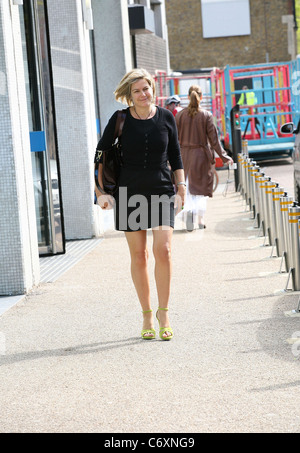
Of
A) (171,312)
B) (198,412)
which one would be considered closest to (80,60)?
(171,312)

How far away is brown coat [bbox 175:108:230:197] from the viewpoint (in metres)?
11.7

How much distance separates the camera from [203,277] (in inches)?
338

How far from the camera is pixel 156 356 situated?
5.69m

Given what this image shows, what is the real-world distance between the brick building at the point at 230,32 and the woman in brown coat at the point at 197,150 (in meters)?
40.1

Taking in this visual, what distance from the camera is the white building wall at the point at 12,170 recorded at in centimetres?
805

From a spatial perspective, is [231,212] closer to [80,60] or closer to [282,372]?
[80,60]

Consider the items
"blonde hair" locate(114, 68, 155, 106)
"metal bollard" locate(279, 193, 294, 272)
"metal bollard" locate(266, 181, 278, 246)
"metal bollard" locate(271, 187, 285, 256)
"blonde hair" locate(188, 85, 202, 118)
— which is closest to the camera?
"blonde hair" locate(114, 68, 155, 106)

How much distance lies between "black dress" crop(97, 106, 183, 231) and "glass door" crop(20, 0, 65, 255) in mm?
4394

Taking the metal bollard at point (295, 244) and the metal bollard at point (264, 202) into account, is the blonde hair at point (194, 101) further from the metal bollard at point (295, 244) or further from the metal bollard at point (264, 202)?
the metal bollard at point (295, 244)

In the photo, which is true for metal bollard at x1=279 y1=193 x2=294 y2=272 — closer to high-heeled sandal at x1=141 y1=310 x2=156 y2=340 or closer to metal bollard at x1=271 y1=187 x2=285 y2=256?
metal bollard at x1=271 y1=187 x2=285 y2=256

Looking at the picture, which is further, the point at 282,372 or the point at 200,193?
the point at 200,193

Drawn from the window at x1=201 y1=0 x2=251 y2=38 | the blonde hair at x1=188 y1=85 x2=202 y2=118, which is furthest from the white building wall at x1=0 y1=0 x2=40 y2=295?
the window at x1=201 y1=0 x2=251 y2=38

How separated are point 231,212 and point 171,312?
24.1 ft

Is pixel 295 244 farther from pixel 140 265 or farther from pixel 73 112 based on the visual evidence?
pixel 73 112
